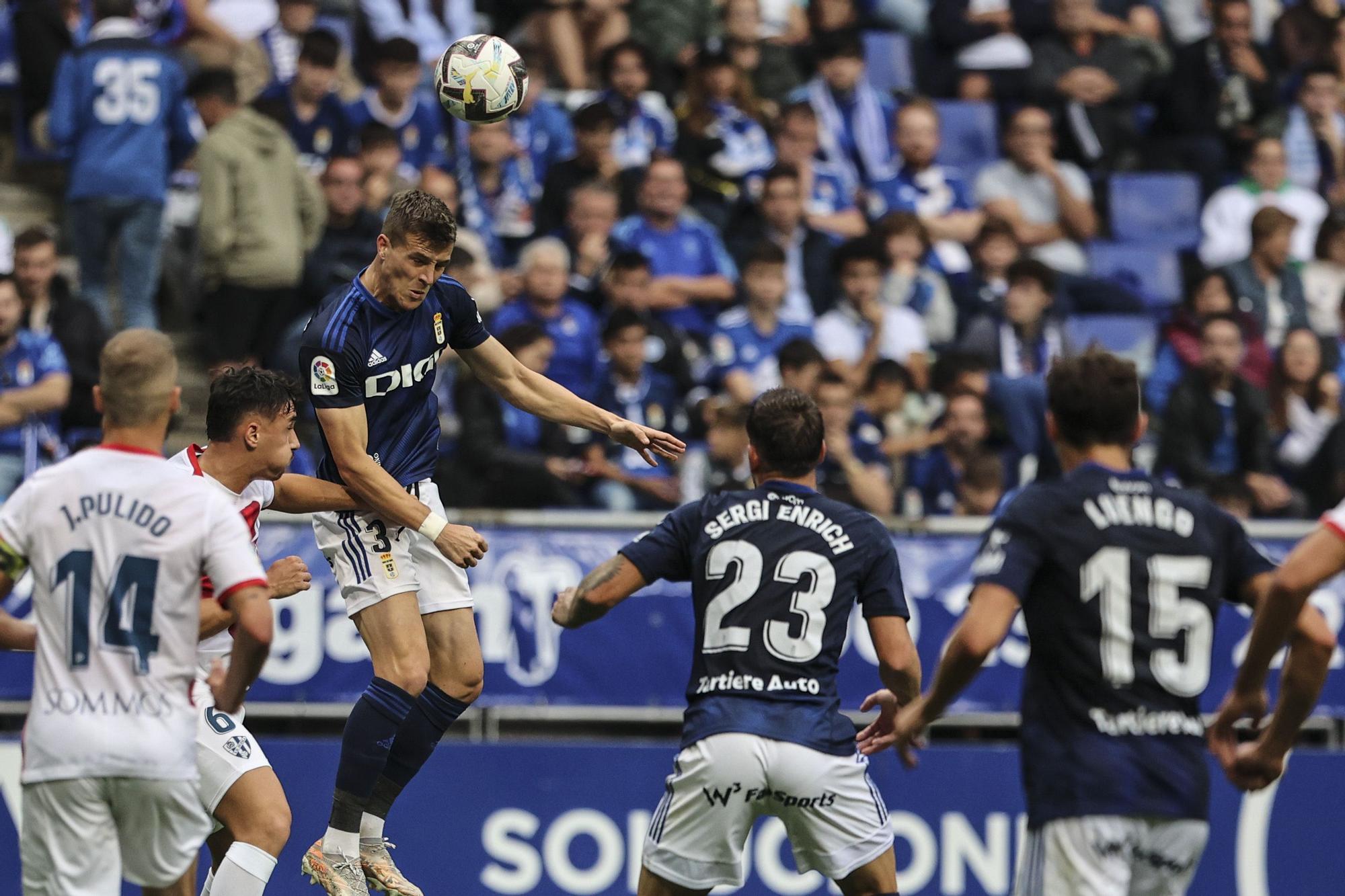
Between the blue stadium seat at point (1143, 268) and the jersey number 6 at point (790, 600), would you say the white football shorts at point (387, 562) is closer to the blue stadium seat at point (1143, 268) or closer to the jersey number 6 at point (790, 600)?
the jersey number 6 at point (790, 600)

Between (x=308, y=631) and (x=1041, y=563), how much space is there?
229 inches

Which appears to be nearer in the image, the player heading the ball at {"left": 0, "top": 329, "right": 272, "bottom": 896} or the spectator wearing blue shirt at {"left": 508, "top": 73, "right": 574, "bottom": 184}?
the player heading the ball at {"left": 0, "top": 329, "right": 272, "bottom": 896}

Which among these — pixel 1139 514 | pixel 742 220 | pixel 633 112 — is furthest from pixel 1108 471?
pixel 633 112

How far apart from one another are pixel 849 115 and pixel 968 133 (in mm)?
1249

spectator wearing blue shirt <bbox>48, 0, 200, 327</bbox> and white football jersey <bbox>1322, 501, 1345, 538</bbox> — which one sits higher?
spectator wearing blue shirt <bbox>48, 0, 200, 327</bbox>

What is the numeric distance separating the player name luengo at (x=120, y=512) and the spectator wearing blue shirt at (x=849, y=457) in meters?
6.38

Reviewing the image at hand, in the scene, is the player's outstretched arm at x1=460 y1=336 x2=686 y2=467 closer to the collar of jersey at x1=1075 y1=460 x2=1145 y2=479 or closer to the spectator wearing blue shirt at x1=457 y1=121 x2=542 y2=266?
the collar of jersey at x1=1075 y1=460 x2=1145 y2=479

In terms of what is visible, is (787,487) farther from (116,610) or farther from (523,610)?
(523,610)

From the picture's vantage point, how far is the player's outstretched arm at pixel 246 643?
5840 millimetres

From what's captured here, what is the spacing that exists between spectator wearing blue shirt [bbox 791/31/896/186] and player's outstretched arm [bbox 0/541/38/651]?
1027 centimetres

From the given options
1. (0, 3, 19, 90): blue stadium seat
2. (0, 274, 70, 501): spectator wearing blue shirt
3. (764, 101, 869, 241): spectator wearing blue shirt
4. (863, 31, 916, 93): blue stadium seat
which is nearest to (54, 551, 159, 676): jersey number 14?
(0, 274, 70, 501): spectator wearing blue shirt

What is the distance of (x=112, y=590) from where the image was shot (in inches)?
229

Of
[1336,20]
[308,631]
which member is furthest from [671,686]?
[1336,20]

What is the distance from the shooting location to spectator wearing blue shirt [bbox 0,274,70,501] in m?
11.4
